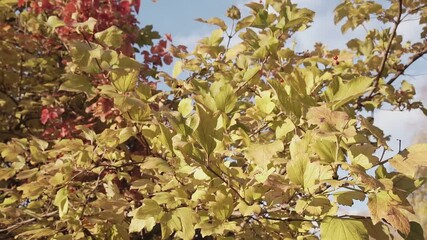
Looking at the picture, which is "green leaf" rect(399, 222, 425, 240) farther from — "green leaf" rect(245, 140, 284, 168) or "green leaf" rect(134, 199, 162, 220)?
"green leaf" rect(134, 199, 162, 220)

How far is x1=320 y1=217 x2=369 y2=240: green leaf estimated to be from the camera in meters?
1.27

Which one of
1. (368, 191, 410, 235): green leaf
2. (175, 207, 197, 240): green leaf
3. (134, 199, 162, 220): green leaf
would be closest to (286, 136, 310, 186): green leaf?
(368, 191, 410, 235): green leaf

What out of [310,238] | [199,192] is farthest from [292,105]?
[310,238]

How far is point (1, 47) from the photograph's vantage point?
4.74 m

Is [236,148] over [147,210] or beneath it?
over

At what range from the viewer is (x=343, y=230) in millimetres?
1281

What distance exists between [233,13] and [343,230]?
1620mm

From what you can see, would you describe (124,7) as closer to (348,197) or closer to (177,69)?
(177,69)

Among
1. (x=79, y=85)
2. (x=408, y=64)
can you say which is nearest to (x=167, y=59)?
(x=408, y=64)

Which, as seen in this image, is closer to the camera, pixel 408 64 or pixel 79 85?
pixel 79 85

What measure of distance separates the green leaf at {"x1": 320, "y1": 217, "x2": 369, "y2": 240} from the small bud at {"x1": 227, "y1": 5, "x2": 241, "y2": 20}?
1.55 m

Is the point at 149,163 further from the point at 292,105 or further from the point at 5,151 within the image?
the point at 5,151

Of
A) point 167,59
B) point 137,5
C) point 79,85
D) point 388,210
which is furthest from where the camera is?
point 167,59

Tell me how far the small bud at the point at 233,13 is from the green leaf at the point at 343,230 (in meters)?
1.55
